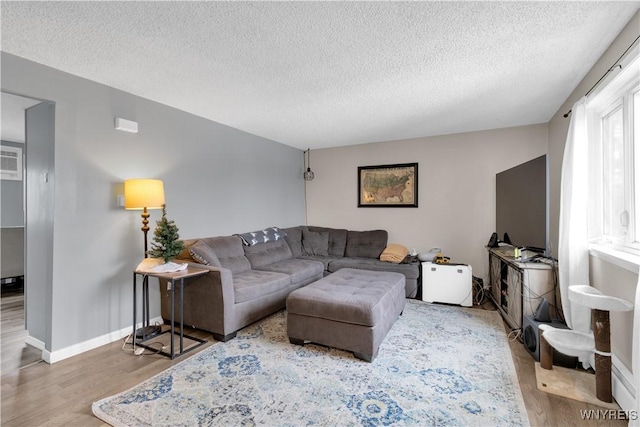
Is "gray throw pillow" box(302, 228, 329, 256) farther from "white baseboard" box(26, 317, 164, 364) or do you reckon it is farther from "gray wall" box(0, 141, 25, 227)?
"gray wall" box(0, 141, 25, 227)

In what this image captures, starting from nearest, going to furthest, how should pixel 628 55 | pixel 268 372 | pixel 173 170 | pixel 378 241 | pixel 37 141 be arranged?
pixel 628 55
pixel 268 372
pixel 37 141
pixel 173 170
pixel 378 241

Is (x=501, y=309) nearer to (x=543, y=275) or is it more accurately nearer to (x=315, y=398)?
(x=543, y=275)

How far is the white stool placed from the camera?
5.61ft

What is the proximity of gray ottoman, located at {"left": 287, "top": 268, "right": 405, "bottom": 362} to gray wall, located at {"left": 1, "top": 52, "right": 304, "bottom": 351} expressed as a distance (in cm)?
170

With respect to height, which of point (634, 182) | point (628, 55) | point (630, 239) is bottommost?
point (630, 239)

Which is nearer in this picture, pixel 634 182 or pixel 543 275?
pixel 634 182

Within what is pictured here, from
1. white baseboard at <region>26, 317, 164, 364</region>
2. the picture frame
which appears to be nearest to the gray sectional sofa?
white baseboard at <region>26, 317, 164, 364</region>

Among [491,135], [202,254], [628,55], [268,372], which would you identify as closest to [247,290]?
[202,254]

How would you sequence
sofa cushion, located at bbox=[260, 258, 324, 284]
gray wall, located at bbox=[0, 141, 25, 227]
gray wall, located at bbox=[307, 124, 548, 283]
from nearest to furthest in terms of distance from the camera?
1. sofa cushion, located at bbox=[260, 258, 324, 284]
2. gray wall, located at bbox=[307, 124, 548, 283]
3. gray wall, located at bbox=[0, 141, 25, 227]

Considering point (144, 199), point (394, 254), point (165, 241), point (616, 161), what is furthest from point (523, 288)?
point (144, 199)

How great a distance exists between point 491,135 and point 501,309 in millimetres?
2463

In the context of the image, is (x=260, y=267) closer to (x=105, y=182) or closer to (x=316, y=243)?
(x=316, y=243)

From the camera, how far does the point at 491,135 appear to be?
4266mm

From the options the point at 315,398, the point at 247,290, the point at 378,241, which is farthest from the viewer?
the point at 378,241
